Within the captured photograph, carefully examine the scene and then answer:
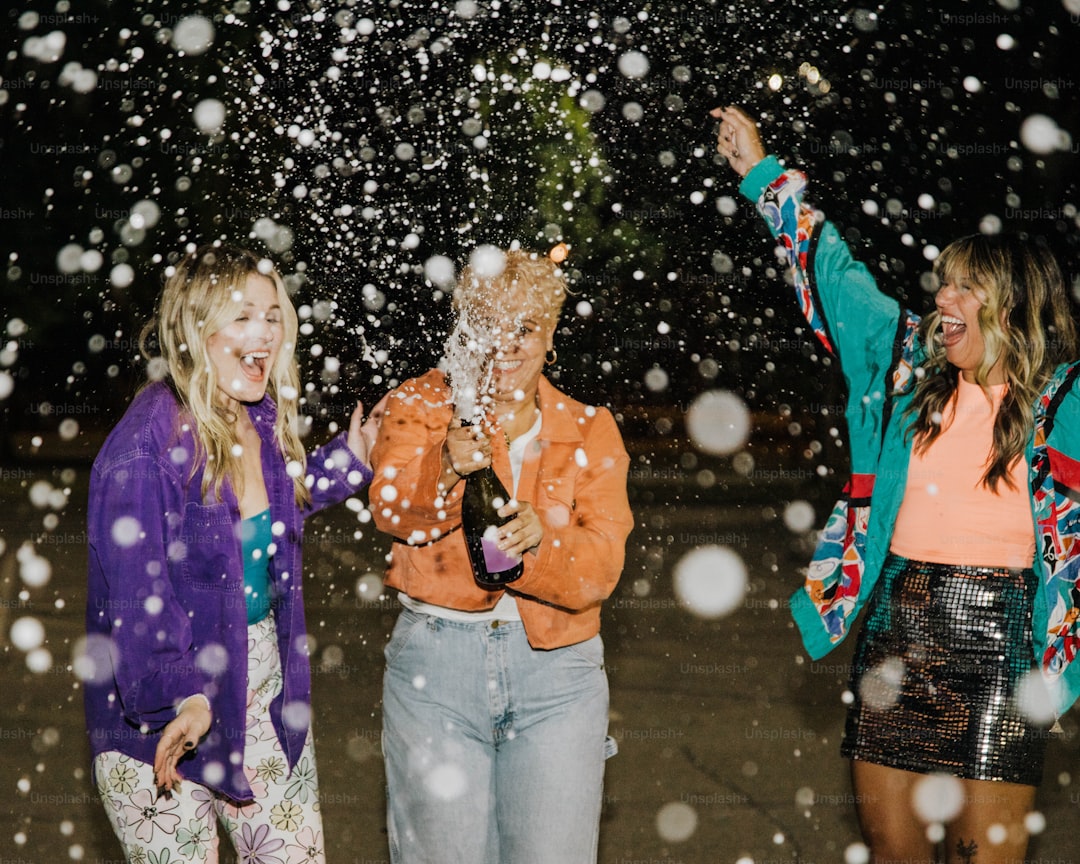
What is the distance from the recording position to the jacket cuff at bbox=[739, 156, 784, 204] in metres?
3.31

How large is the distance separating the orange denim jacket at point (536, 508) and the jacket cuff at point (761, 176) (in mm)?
924

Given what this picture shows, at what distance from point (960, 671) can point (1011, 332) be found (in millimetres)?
876

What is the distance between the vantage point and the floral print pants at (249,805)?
247 centimetres

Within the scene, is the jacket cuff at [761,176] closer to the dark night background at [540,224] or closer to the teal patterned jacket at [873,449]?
the teal patterned jacket at [873,449]

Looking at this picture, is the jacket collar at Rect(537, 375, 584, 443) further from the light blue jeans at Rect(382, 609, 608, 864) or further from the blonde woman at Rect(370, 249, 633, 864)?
the light blue jeans at Rect(382, 609, 608, 864)

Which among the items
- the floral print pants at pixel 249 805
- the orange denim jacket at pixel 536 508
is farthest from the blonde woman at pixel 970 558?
the floral print pants at pixel 249 805

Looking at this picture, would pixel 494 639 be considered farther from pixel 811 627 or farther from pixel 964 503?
pixel 964 503

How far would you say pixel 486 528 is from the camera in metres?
2.60

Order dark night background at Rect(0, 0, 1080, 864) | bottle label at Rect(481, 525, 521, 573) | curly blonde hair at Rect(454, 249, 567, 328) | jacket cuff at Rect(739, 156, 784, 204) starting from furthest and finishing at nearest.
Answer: dark night background at Rect(0, 0, 1080, 864)
jacket cuff at Rect(739, 156, 784, 204)
curly blonde hair at Rect(454, 249, 567, 328)
bottle label at Rect(481, 525, 521, 573)

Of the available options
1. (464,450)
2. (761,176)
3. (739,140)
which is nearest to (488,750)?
(464,450)

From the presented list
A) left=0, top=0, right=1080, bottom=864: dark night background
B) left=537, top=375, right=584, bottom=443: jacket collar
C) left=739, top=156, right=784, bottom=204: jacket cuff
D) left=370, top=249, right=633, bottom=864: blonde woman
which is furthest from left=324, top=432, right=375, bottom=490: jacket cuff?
left=739, top=156, right=784, bottom=204: jacket cuff

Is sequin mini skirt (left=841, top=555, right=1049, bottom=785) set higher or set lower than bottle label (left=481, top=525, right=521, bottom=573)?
lower

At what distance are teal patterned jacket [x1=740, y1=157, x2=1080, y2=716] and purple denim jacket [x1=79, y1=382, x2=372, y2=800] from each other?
1.45 metres

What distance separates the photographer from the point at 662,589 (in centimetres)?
952
